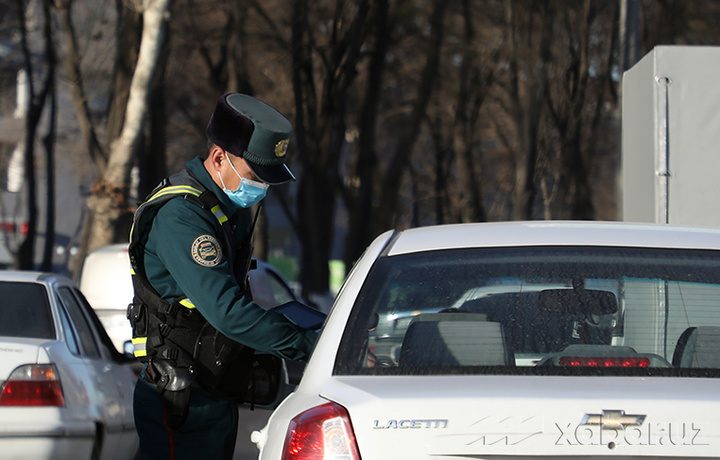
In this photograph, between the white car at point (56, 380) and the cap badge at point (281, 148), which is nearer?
the cap badge at point (281, 148)

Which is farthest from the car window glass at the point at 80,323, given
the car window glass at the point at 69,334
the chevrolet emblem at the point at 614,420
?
the chevrolet emblem at the point at 614,420

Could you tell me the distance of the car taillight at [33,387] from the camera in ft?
16.1

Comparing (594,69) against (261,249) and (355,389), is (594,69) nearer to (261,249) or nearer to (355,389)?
(261,249)

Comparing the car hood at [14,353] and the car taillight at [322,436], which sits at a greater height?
the car taillight at [322,436]

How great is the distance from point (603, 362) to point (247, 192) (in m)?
1.42

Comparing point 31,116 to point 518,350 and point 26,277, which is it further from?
point 518,350

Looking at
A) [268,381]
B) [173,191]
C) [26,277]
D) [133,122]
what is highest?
[133,122]

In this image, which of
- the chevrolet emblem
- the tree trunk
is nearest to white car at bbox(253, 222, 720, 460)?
the chevrolet emblem

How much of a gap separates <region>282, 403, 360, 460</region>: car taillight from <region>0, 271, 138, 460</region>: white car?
2604 millimetres

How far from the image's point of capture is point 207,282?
11.0ft

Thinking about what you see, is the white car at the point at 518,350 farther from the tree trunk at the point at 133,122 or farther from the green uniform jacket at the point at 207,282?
the tree trunk at the point at 133,122

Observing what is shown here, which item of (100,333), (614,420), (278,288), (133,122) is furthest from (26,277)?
(133,122)

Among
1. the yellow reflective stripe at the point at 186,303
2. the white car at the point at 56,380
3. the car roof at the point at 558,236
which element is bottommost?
the white car at the point at 56,380

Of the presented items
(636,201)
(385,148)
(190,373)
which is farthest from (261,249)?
(190,373)
